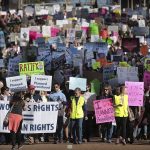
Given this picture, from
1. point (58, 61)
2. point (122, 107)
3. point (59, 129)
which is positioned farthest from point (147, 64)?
point (59, 129)

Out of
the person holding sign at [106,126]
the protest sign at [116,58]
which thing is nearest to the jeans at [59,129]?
the person holding sign at [106,126]

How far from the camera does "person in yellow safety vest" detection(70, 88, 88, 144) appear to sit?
1748cm

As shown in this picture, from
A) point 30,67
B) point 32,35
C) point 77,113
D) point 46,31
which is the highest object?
point 46,31

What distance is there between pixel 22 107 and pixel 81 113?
1.72 metres

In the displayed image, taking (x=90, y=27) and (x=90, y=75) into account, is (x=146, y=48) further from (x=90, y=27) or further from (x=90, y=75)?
(x=90, y=27)

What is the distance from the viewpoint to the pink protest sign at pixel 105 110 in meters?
17.7

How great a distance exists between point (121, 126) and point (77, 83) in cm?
164

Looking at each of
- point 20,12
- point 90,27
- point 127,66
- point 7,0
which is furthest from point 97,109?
point 7,0

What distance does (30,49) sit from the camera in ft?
71.3

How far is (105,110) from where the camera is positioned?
17.7 meters

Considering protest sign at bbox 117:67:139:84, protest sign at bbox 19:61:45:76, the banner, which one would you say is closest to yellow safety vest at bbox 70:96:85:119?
the banner

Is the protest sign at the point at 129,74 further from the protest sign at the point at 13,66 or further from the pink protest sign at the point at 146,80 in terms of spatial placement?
the protest sign at the point at 13,66

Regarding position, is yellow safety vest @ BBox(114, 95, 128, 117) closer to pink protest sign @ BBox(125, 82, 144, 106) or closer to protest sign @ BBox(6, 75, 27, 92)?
pink protest sign @ BBox(125, 82, 144, 106)

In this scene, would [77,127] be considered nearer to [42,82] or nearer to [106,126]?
[106,126]
